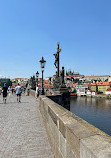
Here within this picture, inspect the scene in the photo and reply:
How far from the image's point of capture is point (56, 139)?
10.2 ft

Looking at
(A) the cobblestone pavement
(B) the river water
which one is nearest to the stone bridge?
(A) the cobblestone pavement

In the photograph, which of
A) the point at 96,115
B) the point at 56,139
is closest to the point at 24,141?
the point at 56,139

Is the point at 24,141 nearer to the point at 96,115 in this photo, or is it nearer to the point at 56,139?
the point at 56,139

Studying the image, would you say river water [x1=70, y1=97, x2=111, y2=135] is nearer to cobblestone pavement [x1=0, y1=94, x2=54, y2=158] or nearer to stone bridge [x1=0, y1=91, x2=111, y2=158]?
cobblestone pavement [x1=0, y1=94, x2=54, y2=158]

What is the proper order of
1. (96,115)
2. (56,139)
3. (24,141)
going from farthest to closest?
1. (96,115)
2. (24,141)
3. (56,139)

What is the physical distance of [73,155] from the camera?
6.22 ft

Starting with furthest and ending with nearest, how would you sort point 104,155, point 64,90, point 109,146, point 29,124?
1. point 64,90
2. point 29,124
3. point 109,146
4. point 104,155

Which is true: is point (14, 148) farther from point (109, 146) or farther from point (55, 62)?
point (55, 62)

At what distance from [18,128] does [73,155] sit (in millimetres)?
3711

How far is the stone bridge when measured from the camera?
4.92 feet

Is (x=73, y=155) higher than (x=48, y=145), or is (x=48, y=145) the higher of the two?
(x=73, y=155)

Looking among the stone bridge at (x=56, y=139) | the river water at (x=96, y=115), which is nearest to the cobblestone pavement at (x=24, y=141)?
the stone bridge at (x=56, y=139)

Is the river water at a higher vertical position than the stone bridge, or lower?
lower

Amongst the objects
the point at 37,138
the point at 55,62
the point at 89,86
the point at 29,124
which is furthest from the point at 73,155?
the point at 89,86
